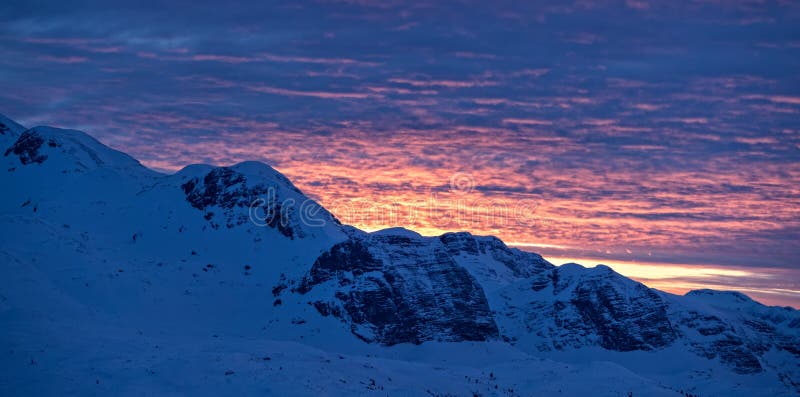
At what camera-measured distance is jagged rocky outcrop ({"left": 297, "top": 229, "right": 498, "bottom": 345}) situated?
3750 inches

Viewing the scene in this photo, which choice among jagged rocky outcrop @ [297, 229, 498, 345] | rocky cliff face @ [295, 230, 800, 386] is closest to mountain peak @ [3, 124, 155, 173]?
rocky cliff face @ [295, 230, 800, 386]

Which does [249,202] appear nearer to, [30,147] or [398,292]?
[398,292]

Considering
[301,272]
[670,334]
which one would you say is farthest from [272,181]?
[670,334]

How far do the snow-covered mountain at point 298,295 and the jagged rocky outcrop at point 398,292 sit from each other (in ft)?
0.67

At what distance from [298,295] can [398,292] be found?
13.5m

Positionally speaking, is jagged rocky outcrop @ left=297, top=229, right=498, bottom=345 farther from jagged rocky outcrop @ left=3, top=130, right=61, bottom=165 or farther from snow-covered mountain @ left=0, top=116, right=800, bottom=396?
jagged rocky outcrop @ left=3, top=130, right=61, bottom=165

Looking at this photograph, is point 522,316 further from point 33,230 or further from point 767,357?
point 33,230

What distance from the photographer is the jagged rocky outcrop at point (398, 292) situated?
3750 inches

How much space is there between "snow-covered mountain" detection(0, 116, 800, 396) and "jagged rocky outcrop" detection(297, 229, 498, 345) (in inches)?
8.0

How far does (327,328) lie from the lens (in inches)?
3615

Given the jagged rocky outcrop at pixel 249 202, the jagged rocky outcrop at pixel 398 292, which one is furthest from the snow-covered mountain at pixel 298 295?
the jagged rocky outcrop at pixel 249 202

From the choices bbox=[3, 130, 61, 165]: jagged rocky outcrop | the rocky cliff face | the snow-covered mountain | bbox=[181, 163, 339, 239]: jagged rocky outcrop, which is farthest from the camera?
bbox=[3, 130, 61, 165]: jagged rocky outcrop

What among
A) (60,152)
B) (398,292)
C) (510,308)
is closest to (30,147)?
(60,152)

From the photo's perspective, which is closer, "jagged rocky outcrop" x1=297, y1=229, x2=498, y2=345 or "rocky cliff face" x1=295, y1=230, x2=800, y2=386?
"jagged rocky outcrop" x1=297, y1=229, x2=498, y2=345
